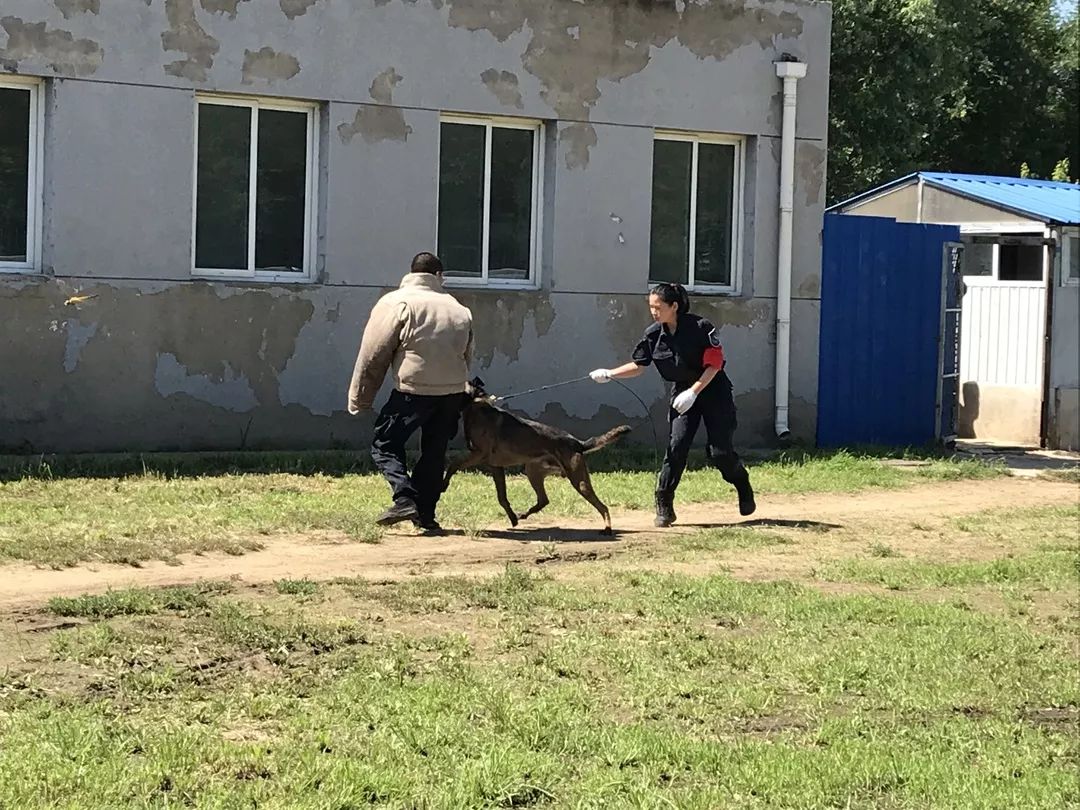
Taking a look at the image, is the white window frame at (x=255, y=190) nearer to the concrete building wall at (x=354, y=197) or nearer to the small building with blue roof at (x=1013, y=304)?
the concrete building wall at (x=354, y=197)

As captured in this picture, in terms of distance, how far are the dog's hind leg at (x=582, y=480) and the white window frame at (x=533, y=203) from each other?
4.70 m

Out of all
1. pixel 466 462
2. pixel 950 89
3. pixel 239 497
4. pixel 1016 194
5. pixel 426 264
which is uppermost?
pixel 950 89

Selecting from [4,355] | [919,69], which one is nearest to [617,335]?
[4,355]

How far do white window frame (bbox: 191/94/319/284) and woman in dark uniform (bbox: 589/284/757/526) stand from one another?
13.8ft

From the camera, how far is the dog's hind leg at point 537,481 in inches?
439

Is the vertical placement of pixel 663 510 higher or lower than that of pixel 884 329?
lower

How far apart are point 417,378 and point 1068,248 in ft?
34.2

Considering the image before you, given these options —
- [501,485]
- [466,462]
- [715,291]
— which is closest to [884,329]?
[715,291]

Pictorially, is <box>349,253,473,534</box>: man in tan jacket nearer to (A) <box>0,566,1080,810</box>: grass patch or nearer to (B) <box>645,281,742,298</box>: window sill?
(A) <box>0,566,1080,810</box>: grass patch

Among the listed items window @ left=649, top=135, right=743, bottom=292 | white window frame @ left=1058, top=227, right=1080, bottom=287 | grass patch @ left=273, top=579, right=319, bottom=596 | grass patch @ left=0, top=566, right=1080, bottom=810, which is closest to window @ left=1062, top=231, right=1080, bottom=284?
white window frame @ left=1058, top=227, right=1080, bottom=287

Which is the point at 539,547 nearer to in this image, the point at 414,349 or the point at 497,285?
the point at 414,349

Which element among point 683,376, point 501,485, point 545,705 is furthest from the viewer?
point 683,376

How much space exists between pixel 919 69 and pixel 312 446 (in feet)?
54.4

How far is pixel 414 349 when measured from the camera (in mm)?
10742
